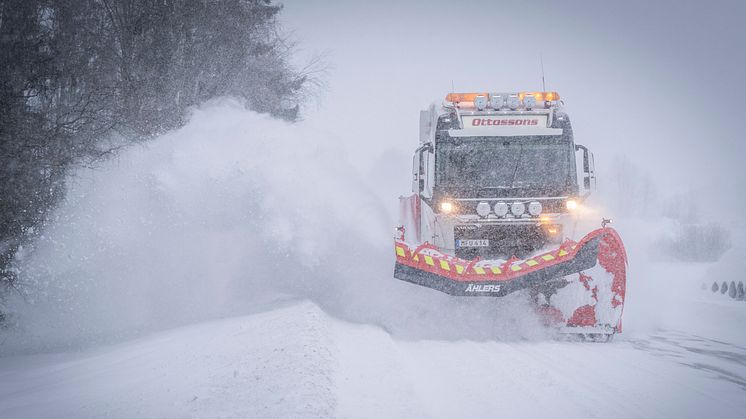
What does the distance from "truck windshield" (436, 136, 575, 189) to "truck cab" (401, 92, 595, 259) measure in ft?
0.05

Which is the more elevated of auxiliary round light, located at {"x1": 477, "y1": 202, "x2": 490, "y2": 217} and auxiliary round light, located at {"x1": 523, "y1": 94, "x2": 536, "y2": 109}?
auxiliary round light, located at {"x1": 523, "y1": 94, "x2": 536, "y2": 109}

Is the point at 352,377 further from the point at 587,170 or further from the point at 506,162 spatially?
the point at 587,170

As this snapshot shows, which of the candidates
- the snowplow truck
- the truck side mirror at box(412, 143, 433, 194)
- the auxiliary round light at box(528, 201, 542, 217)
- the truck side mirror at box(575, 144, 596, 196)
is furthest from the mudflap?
the truck side mirror at box(412, 143, 433, 194)

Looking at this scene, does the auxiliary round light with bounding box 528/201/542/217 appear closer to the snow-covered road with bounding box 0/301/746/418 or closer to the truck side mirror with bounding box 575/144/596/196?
the truck side mirror with bounding box 575/144/596/196

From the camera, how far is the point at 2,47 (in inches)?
217

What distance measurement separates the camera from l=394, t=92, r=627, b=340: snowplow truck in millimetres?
5898

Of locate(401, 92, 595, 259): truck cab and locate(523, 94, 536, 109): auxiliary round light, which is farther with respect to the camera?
locate(523, 94, 536, 109): auxiliary round light

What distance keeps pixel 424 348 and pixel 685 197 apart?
83.0 meters

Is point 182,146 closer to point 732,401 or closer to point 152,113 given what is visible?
point 152,113

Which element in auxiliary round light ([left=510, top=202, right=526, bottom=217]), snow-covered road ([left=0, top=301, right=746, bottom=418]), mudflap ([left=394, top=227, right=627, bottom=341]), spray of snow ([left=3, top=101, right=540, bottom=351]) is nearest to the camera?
snow-covered road ([left=0, top=301, right=746, bottom=418])

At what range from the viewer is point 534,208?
704 centimetres

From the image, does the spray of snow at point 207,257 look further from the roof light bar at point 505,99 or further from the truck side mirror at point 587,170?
the roof light bar at point 505,99

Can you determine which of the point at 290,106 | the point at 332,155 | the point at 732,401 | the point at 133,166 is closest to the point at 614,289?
the point at 732,401

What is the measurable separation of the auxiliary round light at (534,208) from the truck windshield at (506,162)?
354 mm
